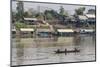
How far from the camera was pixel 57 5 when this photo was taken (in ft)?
9.04

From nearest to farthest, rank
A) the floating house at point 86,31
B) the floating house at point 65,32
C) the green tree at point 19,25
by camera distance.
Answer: the green tree at point 19,25, the floating house at point 65,32, the floating house at point 86,31

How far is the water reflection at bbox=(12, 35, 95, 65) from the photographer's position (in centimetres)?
258

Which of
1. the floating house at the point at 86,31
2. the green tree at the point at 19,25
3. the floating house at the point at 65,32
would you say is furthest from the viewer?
the floating house at the point at 86,31

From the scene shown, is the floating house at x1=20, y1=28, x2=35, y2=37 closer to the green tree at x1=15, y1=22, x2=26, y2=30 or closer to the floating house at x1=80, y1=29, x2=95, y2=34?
the green tree at x1=15, y1=22, x2=26, y2=30

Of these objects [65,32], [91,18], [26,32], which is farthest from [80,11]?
[26,32]

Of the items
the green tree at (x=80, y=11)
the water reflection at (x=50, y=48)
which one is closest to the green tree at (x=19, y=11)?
the water reflection at (x=50, y=48)

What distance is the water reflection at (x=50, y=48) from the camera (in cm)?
258

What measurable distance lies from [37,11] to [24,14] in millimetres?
169

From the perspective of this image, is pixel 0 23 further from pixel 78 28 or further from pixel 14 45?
pixel 78 28

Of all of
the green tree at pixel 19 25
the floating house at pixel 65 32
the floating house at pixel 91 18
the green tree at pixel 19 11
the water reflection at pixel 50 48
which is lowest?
the water reflection at pixel 50 48

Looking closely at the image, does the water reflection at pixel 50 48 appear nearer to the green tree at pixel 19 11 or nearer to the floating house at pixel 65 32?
the floating house at pixel 65 32

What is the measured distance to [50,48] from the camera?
2.71 meters

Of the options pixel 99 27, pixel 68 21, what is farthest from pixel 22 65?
pixel 99 27

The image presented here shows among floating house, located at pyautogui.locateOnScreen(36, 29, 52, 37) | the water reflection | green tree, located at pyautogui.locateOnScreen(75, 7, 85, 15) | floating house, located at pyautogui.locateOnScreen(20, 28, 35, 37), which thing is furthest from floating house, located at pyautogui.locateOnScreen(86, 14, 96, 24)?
floating house, located at pyautogui.locateOnScreen(20, 28, 35, 37)
